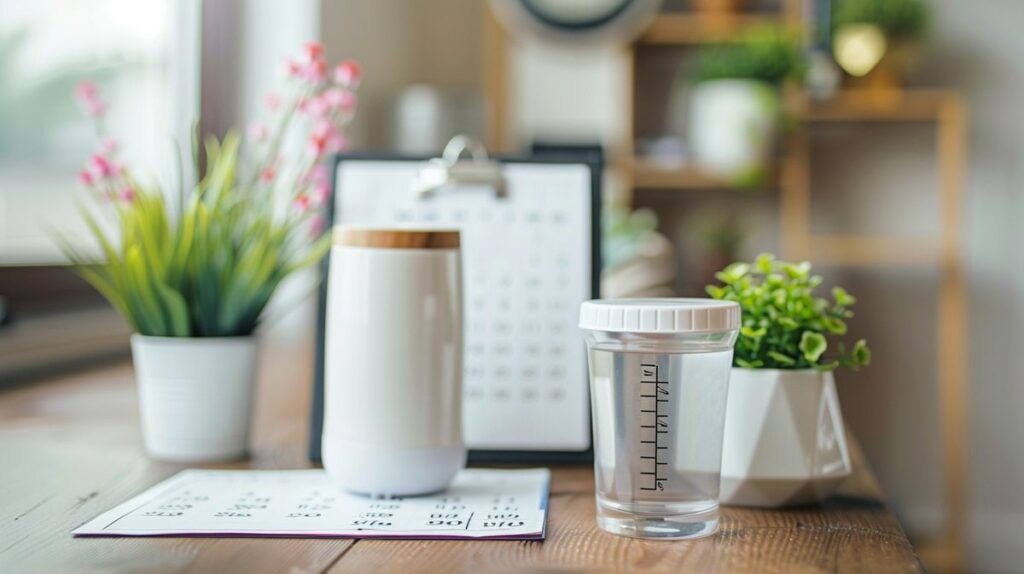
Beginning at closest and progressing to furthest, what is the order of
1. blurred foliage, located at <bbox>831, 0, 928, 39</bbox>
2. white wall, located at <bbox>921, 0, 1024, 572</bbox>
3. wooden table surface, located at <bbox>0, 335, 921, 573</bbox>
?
1. wooden table surface, located at <bbox>0, 335, 921, 573</bbox>
2. blurred foliage, located at <bbox>831, 0, 928, 39</bbox>
3. white wall, located at <bbox>921, 0, 1024, 572</bbox>

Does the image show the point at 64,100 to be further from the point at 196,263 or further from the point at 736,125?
the point at 736,125

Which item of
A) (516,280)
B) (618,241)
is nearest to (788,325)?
(516,280)

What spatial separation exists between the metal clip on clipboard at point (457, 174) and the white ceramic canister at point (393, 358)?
0.62 ft

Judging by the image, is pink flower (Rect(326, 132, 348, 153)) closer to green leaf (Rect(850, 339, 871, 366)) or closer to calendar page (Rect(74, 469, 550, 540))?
calendar page (Rect(74, 469, 550, 540))

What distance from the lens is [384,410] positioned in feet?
2.46

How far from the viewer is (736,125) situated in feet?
8.90

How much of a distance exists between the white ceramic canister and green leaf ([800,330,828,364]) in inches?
10.0

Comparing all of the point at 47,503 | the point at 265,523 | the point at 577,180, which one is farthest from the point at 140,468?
the point at 577,180

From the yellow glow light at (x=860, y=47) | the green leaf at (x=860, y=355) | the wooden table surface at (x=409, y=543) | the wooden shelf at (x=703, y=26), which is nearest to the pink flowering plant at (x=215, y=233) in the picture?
Result: the wooden table surface at (x=409, y=543)

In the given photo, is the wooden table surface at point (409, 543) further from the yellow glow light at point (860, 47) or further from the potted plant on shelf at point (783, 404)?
the yellow glow light at point (860, 47)

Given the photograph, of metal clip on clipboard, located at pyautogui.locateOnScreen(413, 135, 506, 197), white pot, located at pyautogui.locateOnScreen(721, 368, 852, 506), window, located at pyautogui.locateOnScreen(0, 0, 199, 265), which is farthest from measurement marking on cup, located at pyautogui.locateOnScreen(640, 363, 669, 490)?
window, located at pyautogui.locateOnScreen(0, 0, 199, 265)

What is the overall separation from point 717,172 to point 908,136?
26.7 inches

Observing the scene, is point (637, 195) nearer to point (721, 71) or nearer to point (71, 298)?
point (721, 71)

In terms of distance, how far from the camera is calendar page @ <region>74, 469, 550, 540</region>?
687 mm
